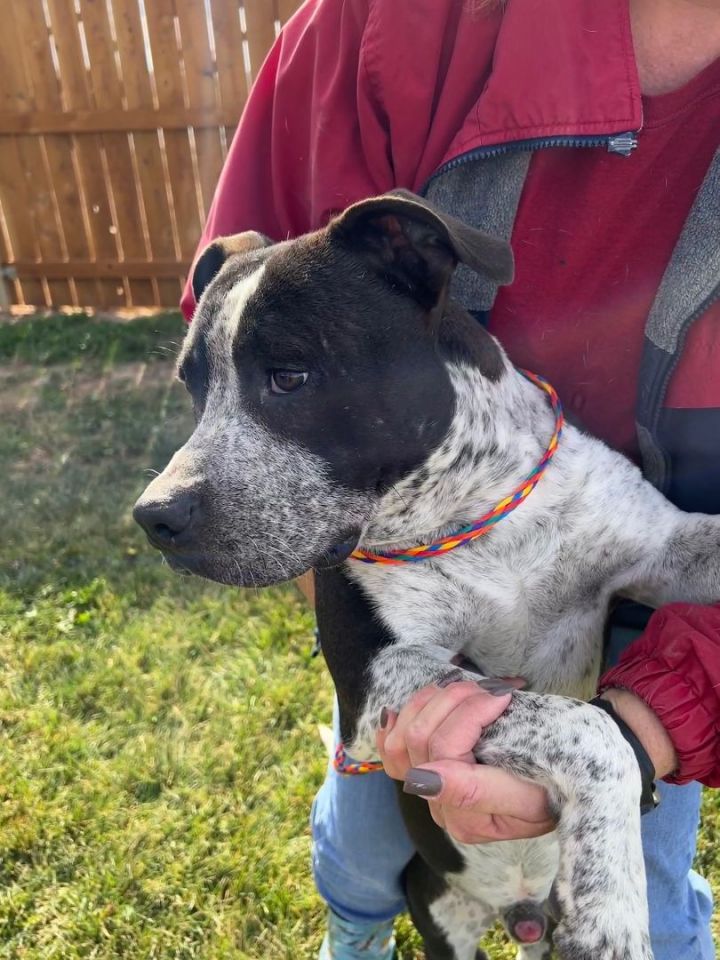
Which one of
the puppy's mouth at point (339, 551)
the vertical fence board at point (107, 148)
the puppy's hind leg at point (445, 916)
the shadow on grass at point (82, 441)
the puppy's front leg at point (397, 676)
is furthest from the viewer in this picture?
the vertical fence board at point (107, 148)

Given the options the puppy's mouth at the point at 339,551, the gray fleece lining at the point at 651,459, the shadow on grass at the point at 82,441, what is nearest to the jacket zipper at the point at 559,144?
the gray fleece lining at the point at 651,459

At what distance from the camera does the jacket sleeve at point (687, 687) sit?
190 cm

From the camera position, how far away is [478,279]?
2.38m

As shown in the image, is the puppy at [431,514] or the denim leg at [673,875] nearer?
the puppy at [431,514]

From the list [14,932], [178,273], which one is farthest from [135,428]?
[14,932]

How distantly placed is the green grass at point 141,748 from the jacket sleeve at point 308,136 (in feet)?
3.83

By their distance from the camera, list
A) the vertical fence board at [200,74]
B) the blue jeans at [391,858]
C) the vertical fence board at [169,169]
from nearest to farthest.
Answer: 1. the blue jeans at [391,858]
2. the vertical fence board at [200,74]
3. the vertical fence board at [169,169]

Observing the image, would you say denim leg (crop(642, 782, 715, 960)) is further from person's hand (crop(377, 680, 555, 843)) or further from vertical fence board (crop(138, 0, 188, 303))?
vertical fence board (crop(138, 0, 188, 303))

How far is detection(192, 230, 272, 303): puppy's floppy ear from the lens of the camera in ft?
8.07

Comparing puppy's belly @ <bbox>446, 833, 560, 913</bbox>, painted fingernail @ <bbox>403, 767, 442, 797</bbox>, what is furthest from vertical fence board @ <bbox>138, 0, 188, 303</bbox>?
painted fingernail @ <bbox>403, 767, 442, 797</bbox>

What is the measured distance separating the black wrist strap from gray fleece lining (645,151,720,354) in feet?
2.71

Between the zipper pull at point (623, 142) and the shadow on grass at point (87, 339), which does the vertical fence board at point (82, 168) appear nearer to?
the shadow on grass at point (87, 339)

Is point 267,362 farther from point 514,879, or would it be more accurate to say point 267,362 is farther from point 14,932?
point 14,932

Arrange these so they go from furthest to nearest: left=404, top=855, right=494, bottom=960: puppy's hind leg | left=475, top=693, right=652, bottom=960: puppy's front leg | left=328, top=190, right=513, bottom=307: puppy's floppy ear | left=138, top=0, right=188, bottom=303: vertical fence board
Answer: left=138, top=0, right=188, bottom=303: vertical fence board < left=404, top=855, right=494, bottom=960: puppy's hind leg < left=328, top=190, right=513, bottom=307: puppy's floppy ear < left=475, top=693, right=652, bottom=960: puppy's front leg
